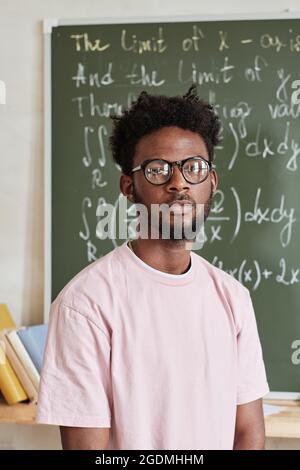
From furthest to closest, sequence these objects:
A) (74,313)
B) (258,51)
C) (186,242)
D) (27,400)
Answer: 1. (258,51)
2. (27,400)
3. (186,242)
4. (74,313)

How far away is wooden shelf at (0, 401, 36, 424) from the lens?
5.81 feet

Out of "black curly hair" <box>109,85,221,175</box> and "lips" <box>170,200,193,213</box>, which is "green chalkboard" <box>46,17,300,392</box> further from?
"lips" <box>170,200,193,213</box>

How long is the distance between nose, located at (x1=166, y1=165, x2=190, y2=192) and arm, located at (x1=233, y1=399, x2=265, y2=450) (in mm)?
408

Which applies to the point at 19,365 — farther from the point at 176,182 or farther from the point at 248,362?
the point at 176,182

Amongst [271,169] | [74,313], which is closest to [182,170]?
[74,313]

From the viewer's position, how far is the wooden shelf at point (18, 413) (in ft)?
5.81

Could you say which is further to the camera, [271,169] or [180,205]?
[271,169]

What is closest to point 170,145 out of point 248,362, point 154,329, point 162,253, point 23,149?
point 162,253

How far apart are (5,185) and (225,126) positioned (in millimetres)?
776

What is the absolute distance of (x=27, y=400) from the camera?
1.88 metres

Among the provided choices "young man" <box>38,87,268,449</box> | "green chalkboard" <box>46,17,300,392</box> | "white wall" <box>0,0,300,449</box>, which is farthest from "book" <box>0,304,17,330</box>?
"young man" <box>38,87,268,449</box>

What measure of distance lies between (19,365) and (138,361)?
1002 millimetres

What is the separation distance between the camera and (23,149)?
82.6 inches

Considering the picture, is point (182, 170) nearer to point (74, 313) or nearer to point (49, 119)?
point (74, 313)
